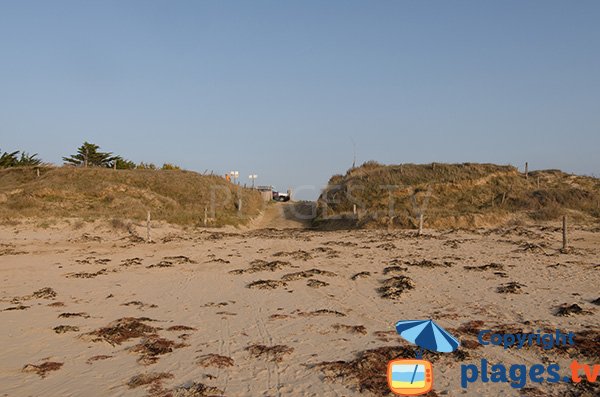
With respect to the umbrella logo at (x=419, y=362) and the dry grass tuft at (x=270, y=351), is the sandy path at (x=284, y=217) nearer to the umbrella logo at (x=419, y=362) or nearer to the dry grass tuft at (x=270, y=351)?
the dry grass tuft at (x=270, y=351)

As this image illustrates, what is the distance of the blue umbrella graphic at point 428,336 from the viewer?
13.5 feet

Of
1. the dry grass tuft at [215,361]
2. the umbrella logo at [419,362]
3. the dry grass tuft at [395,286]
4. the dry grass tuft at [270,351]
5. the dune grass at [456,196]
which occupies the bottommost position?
the dry grass tuft at [215,361]

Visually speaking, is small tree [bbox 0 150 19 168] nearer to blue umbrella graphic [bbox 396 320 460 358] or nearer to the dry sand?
the dry sand

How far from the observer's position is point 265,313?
9859 millimetres

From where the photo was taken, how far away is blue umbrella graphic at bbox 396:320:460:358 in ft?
13.5

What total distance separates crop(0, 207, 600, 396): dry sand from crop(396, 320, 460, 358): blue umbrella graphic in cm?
184

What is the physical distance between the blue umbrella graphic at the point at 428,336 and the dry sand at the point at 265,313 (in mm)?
1836

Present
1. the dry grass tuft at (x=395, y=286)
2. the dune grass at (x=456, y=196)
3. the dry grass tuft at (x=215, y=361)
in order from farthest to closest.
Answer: the dune grass at (x=456, y=196) → the dry grass tuft at (x=395, y=286) → the dry grass tuft at (x=215, y=361)

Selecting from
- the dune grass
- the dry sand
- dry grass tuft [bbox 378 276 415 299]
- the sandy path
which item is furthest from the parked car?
dry grass tuft [bbox 378 276 415 299]

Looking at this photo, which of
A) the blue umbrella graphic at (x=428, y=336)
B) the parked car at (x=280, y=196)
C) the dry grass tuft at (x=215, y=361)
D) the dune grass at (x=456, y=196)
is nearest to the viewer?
the blue umbrella graphic at (x=428, y=336)

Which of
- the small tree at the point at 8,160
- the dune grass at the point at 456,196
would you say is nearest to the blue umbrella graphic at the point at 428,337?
the dune grass at the point at 456,196

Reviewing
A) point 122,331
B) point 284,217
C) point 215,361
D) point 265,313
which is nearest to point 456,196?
point 284,217

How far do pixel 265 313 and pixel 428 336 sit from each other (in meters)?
6.06

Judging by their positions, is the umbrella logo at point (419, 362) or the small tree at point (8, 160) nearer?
the umbrella logo at point (419, 362)
